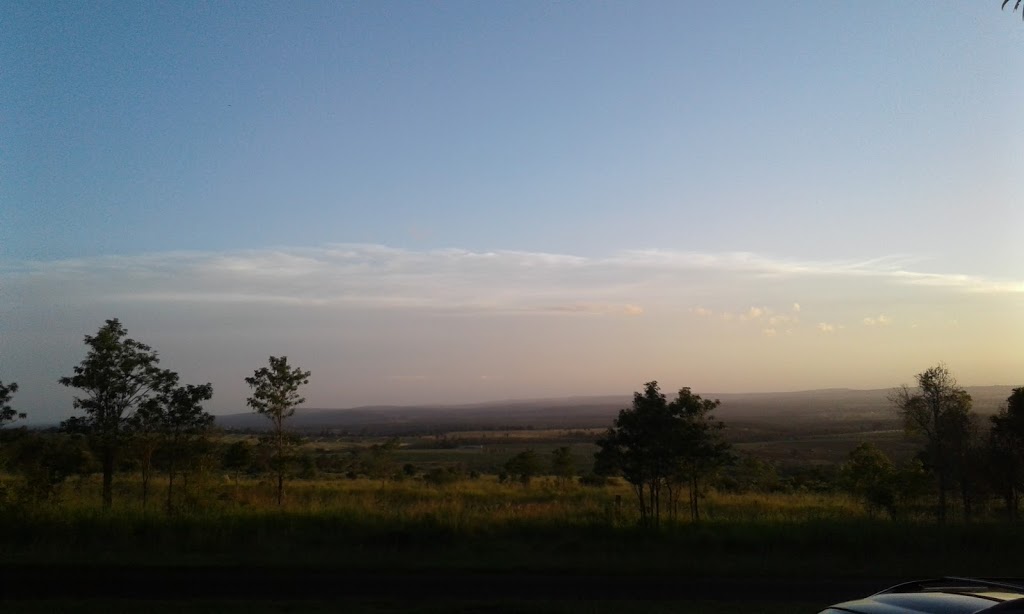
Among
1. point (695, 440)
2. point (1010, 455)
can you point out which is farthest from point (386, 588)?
point (1010, 455)

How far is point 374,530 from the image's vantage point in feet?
62.4

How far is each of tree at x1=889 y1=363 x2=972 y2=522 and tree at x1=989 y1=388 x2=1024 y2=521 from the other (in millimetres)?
879

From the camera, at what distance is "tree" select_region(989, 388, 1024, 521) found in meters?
22.9

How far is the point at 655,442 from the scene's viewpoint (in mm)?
20000

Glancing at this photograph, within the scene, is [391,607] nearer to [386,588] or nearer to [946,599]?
[386,588]

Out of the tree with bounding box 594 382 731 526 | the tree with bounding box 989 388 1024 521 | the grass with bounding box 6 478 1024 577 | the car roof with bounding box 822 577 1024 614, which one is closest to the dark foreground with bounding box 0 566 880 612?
the grass with bounding box 6 478 1024 577

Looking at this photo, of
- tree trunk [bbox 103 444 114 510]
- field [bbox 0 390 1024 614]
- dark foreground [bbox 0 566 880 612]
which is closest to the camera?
dark foreground [bbox 0 566 880 612]

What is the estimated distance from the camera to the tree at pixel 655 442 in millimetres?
19984

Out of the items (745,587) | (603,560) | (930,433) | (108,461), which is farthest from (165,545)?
(930,433)

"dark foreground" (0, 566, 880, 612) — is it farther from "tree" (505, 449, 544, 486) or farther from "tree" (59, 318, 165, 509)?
"tree" (505, 449, 544, 486)

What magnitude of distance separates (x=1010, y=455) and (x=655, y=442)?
12.0 m

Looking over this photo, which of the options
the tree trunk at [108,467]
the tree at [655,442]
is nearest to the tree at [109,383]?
the tree trunk at [108,467]

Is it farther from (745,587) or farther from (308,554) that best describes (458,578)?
(745,587)

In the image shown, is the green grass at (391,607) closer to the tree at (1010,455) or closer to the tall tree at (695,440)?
the tall tree at (695,440)
